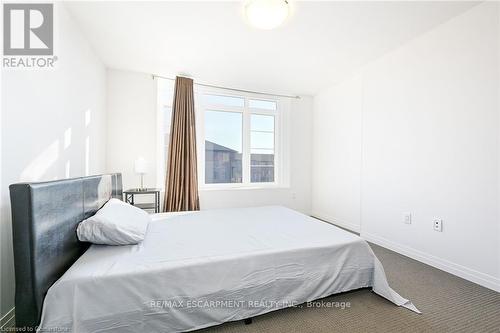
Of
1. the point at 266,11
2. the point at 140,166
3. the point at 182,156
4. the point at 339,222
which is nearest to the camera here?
the point at 266,11

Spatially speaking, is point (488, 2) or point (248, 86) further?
point (248, 86)

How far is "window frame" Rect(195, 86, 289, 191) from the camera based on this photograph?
3914 mm

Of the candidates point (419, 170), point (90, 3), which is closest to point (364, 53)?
point (419, 170)

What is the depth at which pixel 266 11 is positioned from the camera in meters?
1.91

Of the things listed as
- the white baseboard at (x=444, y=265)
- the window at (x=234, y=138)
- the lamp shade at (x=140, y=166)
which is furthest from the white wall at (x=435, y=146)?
the lamp shade at (x=140, y=166)

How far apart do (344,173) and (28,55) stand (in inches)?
152

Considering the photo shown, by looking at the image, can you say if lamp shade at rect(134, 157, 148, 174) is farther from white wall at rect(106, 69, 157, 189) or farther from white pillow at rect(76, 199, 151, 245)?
white pillow at rect(76, 199, 151, 245)

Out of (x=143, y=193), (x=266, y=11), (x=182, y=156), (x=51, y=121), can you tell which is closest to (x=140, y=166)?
(x=143, y=193)

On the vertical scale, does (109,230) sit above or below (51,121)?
below

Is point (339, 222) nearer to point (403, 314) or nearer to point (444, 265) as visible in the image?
point (444, 265)

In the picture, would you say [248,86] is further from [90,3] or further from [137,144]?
[90,3]

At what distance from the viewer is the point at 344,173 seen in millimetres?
3758

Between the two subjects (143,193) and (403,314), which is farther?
(143,193)

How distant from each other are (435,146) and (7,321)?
371cm
